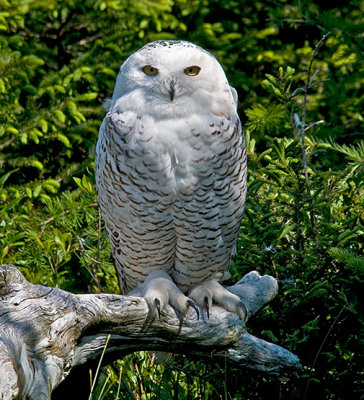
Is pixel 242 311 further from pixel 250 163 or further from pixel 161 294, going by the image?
pixel 250 163

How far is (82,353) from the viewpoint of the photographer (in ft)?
8.36

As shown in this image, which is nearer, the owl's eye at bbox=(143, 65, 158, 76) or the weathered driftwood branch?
the weathered driftwood branch

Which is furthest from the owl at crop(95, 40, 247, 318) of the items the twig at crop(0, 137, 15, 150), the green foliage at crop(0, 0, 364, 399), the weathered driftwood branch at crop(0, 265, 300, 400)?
the twig at crop(0, 137, 15, 150)

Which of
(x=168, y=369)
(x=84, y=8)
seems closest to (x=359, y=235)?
(x=168, y=369)

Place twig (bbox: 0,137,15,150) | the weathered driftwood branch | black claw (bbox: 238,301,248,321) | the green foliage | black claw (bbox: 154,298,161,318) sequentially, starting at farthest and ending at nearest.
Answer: twig (bbox: 0,137,15,150) < the green foliage < black claw (bbox: 238,301,248,321) < black claw (bbox: 154,298,161,318) < the weathered driftwood branch

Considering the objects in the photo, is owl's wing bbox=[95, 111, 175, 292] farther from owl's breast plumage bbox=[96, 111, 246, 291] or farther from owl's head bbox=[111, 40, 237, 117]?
owl's head bbox=[111, 40, 237, 117]

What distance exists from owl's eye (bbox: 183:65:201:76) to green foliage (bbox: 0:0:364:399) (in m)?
0.54

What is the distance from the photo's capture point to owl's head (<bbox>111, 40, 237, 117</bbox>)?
285 centimetres

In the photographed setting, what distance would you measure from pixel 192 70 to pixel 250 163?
103cm

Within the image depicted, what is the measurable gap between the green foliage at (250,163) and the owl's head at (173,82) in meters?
0.48

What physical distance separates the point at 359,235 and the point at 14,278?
1.75 metres

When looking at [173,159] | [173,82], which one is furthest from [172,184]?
[173,82]

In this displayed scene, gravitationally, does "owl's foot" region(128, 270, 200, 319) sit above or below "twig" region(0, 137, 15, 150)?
below

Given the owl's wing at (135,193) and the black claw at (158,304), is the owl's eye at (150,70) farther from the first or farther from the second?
the black claw at (158,304)
